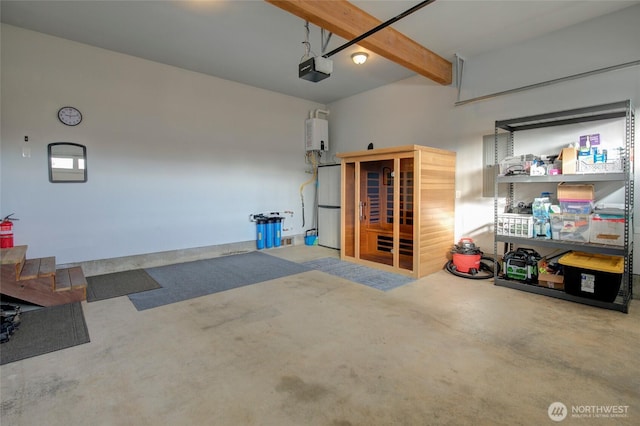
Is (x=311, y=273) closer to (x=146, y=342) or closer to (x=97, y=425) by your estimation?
(x=146, y=342)

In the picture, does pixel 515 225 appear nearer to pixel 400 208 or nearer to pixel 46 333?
pixel 400 208

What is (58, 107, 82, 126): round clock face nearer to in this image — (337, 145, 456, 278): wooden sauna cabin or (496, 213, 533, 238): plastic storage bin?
(337, 145, 456, 278): wooden sauna cabin

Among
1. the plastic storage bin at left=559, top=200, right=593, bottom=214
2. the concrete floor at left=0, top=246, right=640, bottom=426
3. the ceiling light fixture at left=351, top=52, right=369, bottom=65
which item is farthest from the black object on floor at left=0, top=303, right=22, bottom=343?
the plastic storage bin at left=559, top=200, right=593, bottom=214

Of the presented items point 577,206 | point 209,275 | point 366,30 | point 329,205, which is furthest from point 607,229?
point 209,275

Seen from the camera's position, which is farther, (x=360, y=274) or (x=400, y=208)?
(x=400, y=208)

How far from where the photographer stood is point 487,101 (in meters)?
4.80

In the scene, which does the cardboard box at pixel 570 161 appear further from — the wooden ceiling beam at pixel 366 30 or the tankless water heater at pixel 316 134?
the tankless water heater at pixel 316 134

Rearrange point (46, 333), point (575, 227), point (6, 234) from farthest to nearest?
point (6, 234) < point (575, 227) < point (46, 333)

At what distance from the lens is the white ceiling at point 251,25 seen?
358cm

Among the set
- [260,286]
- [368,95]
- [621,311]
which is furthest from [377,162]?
[621,311]

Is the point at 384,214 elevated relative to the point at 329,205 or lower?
lower

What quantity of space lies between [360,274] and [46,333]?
147 inches

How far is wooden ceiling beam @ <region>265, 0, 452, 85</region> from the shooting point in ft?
10.2

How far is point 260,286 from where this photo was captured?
4.29 meters
